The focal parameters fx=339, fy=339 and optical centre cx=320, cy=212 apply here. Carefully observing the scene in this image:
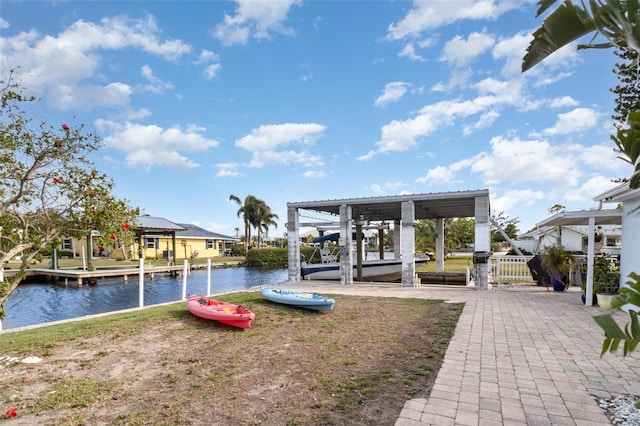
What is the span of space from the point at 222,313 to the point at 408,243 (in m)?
8.12

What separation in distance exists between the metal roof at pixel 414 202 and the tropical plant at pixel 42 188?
10.1m

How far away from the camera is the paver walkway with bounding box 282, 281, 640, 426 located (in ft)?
11.0

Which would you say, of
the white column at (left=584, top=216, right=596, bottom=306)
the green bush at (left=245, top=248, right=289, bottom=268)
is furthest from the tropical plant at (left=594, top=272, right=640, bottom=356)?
the green bush at (left=245, top=248, right=289, bottom=268)

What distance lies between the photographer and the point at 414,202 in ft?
44.0

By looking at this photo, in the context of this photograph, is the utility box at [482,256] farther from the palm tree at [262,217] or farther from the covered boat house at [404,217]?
the palm tree at [262,217]

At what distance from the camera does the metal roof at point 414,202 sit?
12477 mm

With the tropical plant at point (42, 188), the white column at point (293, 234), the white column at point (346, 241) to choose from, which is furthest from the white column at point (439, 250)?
the tropical plant at point (42, 188)

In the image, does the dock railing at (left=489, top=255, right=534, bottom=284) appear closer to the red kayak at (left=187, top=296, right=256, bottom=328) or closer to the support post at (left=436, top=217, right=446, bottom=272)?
the support post at (left=436, top=217, right=446, bottom=272)

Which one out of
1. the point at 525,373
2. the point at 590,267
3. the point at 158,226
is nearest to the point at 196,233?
the point at 158,226

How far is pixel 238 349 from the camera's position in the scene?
18.6 feet

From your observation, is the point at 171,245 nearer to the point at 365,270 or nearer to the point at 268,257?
the point at 268,257

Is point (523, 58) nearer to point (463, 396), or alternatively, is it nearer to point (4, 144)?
point (463, 396)

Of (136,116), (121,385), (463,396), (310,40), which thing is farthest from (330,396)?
(310,40)

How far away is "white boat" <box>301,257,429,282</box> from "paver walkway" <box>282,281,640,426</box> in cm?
968
